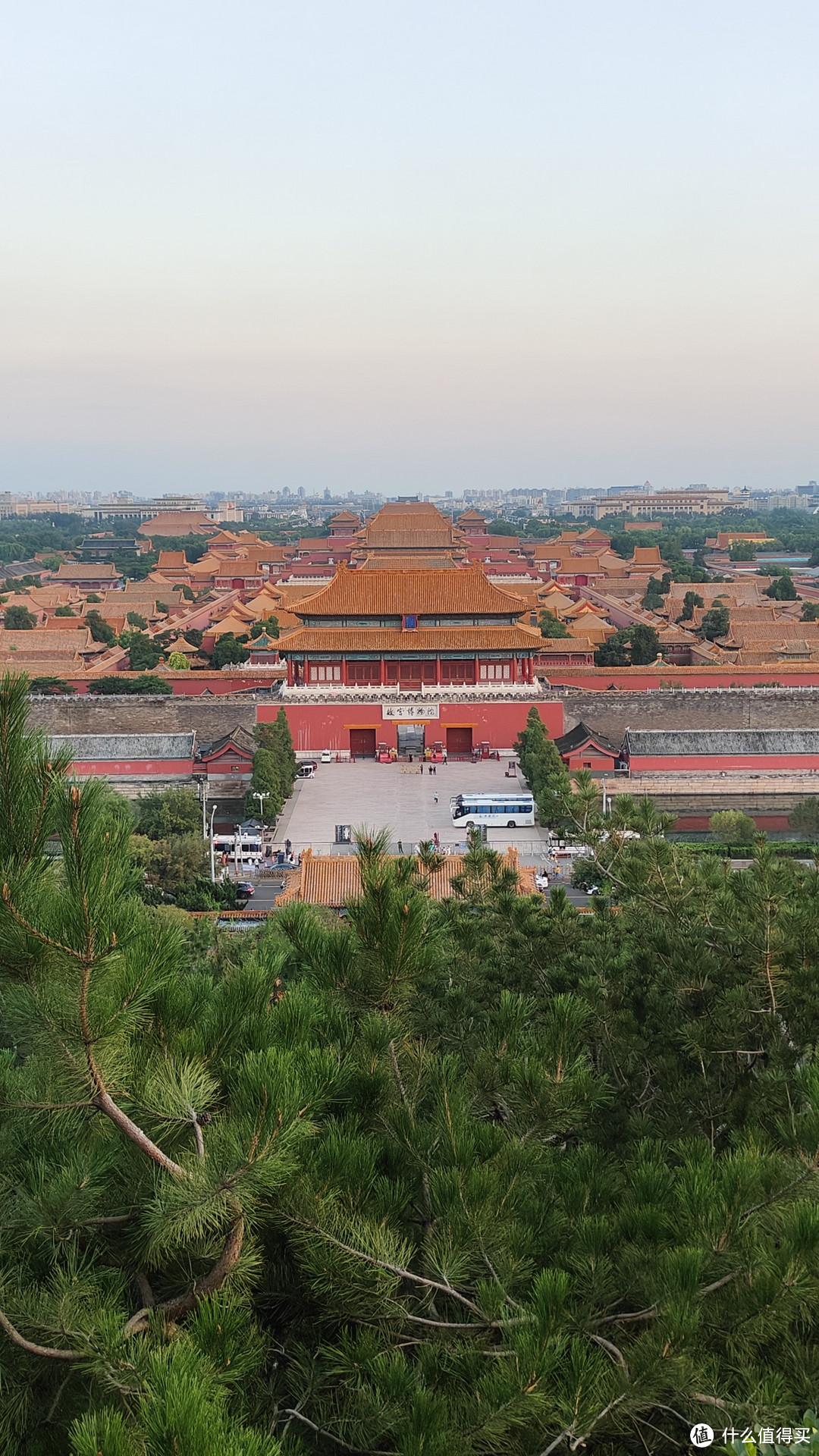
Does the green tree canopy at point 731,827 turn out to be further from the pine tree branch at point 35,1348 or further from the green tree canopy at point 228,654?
the green tree canopy at point 228,654

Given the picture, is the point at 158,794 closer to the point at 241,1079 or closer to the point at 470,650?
the point at 470,650

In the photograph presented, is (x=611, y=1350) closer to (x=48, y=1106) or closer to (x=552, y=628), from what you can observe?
(x=48, y=1106)

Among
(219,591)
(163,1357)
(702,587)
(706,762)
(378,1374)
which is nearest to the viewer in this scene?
(163,1357)

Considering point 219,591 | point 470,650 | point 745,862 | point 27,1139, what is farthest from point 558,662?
point 27,1139

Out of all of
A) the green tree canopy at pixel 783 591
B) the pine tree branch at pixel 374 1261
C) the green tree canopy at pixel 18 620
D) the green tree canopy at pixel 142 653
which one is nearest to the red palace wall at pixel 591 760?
the green tree canopy at pixel 142 653

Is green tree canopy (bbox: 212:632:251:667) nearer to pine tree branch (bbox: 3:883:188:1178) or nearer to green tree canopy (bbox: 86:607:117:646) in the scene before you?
green tree canopy (bbox: 86:607:117:646)

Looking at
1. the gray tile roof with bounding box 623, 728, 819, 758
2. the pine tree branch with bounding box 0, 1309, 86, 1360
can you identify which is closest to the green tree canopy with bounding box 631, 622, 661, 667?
the gray tile roof with bounding box 623, 728, 819, 758
